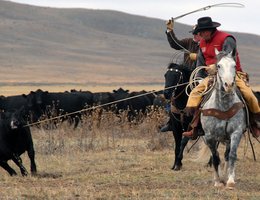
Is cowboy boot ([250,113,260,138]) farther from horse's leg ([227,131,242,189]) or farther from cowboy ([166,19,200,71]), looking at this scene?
cowboy ([166,19,200,71])

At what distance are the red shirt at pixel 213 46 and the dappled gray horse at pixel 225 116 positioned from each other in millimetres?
633

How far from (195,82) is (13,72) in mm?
81729

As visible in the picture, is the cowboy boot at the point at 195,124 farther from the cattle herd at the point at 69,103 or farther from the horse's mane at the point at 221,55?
the cattle herd at the point at 69,103

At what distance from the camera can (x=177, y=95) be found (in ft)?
40.3

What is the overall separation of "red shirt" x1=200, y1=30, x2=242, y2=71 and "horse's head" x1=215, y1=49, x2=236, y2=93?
2.85 feet

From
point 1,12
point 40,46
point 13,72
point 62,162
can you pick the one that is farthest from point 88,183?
point 1,12

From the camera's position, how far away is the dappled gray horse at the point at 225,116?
9.54 m

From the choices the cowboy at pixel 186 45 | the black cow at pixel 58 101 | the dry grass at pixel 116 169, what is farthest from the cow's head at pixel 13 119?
the black cow at pixel 58 101

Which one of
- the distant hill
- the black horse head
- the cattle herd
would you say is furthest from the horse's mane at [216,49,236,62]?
the distant hill

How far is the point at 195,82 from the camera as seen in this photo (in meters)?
11.3

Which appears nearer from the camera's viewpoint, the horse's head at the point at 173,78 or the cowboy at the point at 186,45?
the horse's head at the point at 173,78

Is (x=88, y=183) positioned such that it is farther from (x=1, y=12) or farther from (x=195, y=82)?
(x=1, y=12)

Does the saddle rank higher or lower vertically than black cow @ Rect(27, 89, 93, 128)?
higher

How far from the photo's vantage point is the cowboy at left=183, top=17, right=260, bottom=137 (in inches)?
397
